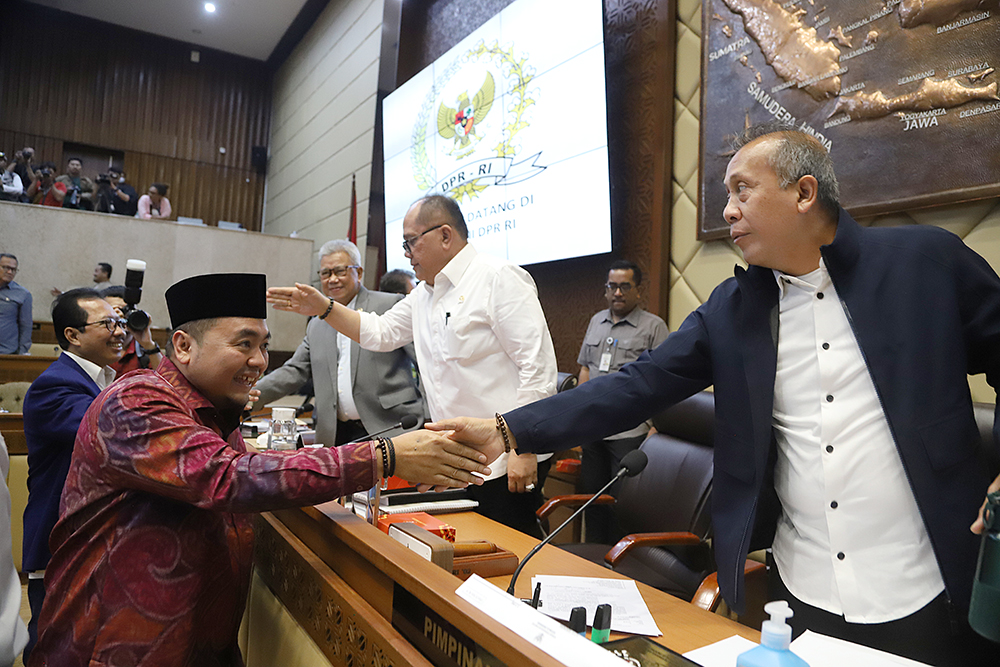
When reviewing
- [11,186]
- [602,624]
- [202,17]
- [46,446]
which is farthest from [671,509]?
[202,17]

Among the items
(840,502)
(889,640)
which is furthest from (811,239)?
(889,640)

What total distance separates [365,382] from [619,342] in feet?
4.23

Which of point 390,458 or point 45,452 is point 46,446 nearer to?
point 45,452

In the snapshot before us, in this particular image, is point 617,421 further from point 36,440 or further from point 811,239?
point 36,440

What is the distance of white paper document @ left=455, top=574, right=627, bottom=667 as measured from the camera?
0.81 m

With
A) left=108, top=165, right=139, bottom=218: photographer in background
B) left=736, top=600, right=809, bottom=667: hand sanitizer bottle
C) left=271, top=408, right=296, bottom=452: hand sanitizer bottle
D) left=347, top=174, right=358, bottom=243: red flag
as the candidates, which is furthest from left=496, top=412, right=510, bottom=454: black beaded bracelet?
left=108, top=165, right=139, bottom=218: photographer in background

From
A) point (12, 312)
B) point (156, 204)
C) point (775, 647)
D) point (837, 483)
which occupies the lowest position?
point (775, 647)

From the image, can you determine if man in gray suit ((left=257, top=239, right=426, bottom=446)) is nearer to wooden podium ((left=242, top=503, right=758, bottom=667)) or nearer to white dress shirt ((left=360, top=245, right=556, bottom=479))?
white dress shirt ((left=360, top=245, right=556, bottom=479))

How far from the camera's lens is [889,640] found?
1215 millimetres

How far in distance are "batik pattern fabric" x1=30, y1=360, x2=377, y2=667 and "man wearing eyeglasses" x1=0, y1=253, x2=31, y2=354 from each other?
5.82 meters

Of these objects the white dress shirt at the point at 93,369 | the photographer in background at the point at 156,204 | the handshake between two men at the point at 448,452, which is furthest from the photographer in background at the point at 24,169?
the handshake between two men at the point at 448,452

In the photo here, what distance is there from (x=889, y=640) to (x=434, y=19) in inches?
244

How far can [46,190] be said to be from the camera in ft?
26.7

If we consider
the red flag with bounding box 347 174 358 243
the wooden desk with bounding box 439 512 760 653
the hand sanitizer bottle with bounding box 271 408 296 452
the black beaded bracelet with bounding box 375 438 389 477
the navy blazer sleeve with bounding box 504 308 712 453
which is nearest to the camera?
the wooden desk with bounding box 439 512 760 653
